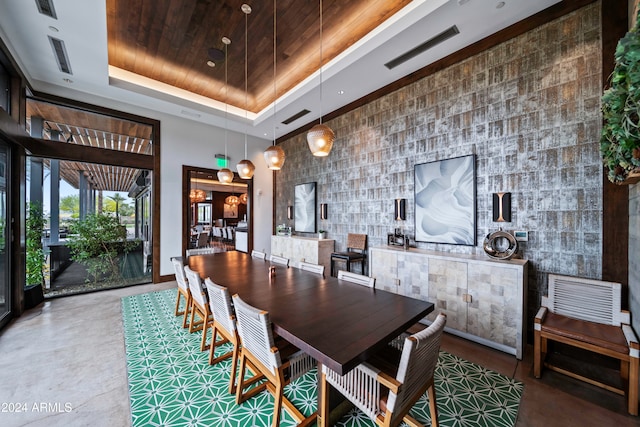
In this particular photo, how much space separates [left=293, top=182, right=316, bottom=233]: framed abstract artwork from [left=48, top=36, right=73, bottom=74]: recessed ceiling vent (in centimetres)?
449

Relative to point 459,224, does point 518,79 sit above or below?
above

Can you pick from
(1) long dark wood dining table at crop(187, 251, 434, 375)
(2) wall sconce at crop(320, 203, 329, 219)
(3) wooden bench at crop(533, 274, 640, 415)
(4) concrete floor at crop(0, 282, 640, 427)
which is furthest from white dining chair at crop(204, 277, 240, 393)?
(2) wall sconce at crop(320, 203, 329, 219)

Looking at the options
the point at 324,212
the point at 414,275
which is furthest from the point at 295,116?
the point at 414,275

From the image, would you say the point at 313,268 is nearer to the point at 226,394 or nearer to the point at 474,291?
the point at 226,394

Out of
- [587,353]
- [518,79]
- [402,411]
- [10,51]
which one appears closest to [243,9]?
[10,51]

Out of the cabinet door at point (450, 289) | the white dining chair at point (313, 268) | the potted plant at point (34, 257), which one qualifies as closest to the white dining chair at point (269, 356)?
the white dining chair at point (313, 268)

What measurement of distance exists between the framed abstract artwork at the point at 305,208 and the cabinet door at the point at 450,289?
3.29 m

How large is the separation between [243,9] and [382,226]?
3.79 metres

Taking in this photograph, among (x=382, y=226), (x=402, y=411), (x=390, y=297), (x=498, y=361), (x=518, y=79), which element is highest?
(x=518, y=79)

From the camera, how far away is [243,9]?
124 inches

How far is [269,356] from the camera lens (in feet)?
5.04

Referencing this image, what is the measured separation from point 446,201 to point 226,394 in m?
3.45

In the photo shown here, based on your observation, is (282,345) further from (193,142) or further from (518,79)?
(193,142)

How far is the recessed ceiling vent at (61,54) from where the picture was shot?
321cm
